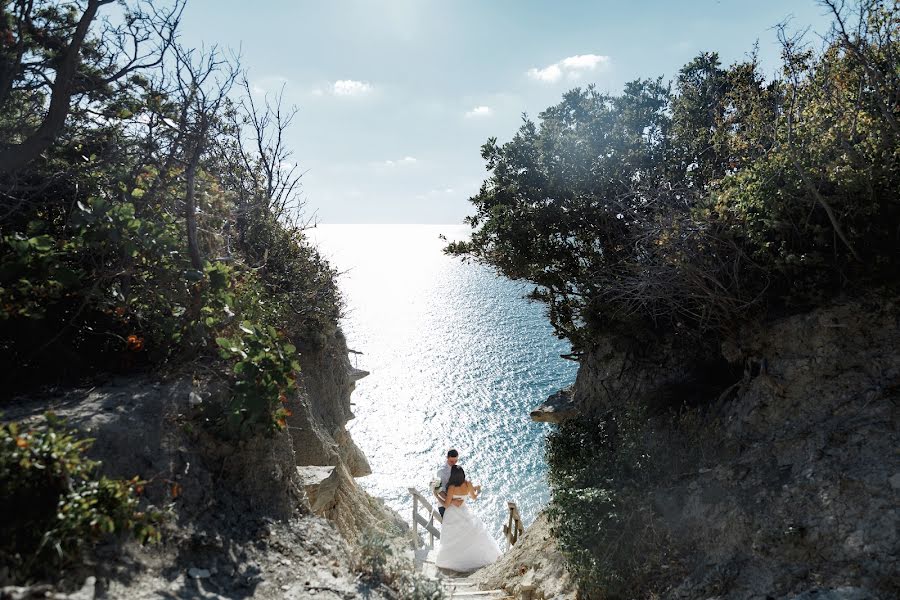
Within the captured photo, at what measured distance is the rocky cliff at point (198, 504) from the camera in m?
4.76

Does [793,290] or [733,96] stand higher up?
[733,96]

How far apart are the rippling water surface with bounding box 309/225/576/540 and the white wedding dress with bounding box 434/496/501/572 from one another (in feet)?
25.8

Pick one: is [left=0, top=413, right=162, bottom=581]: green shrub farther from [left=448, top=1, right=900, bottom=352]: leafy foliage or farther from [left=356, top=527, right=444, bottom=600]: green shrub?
[left=448, top=1, right=900, bottom=352]: leafy foliage

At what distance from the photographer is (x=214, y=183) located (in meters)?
9.63

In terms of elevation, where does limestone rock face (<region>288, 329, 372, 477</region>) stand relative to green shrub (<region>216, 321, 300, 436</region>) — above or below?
below

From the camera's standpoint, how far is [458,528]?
12180 mm

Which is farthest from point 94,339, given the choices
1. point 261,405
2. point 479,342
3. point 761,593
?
point 479,342

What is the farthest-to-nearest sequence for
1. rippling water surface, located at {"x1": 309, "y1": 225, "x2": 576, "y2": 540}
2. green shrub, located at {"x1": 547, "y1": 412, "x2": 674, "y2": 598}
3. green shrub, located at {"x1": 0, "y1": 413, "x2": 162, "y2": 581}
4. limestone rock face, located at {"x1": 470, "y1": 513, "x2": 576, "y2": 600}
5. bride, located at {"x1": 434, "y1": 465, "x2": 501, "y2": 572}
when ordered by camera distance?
rippling water surface, located at {"x1": 309, "y1": 225, "x2": 576, "y2": 540} < bride, located at {"x1": 434, "y1": 465, "x2": 501, "y2": 572} < limestone rock face, located at {"x1": 470, "y1": 513, "x2": 576, "y2": 600} < green shrub, located at {"x1": 547, "y1": 412, "x2": 674, "y2": 598} < green shrub, located at {"x1": 0, "y1": 413, "x2": 162, "y2": 581}

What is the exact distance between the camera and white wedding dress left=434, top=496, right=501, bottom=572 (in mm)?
12109

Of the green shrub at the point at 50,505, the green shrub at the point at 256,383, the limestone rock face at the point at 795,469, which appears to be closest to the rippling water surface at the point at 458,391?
the green shrub at the point at 256,383

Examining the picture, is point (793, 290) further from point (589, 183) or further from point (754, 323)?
point (589, 183)

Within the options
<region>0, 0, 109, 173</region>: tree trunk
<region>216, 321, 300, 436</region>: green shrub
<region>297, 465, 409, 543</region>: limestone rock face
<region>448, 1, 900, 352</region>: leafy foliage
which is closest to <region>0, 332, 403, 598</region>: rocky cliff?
<region>216, 321, 300, 436</region>: green shrub

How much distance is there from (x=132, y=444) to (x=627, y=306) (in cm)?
921

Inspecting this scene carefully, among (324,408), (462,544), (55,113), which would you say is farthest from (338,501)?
(55,113)
